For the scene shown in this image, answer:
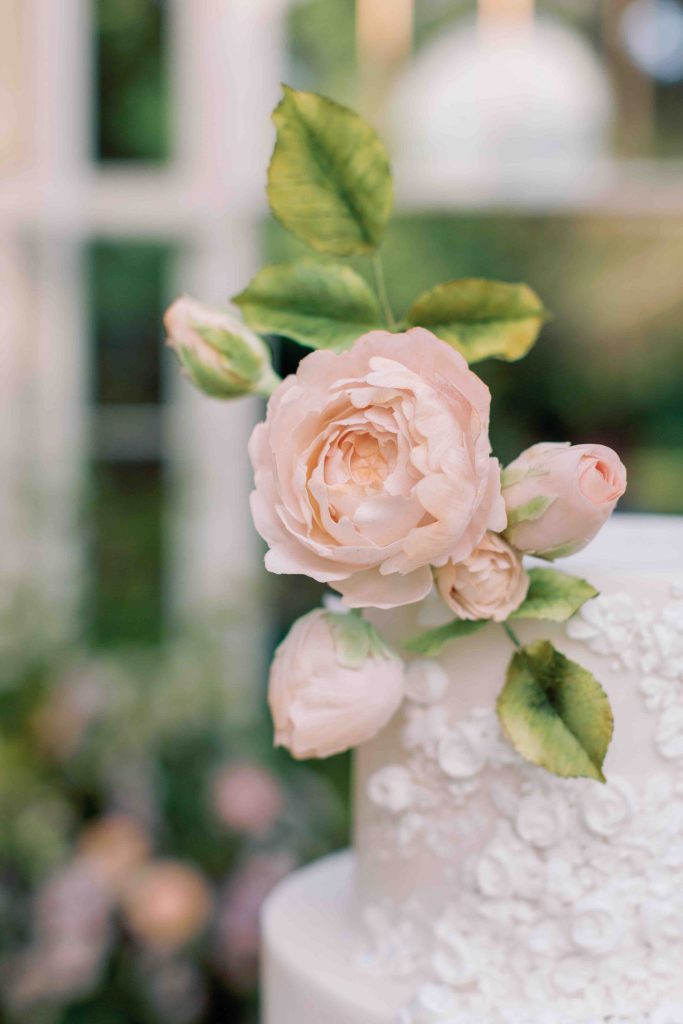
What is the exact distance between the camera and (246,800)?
1542 millimetres

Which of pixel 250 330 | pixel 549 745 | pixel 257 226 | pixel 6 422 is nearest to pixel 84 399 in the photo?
pixel 6 422

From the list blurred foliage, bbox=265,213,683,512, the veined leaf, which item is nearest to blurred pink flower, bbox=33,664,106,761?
blurred foliage, bbox=265,213,683,512

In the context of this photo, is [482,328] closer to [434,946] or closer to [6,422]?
[434,946]

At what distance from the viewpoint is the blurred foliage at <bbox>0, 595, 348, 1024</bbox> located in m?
1.45

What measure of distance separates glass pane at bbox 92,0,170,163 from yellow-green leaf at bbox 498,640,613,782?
179cm

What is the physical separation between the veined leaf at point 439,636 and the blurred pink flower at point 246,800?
3.18 feet

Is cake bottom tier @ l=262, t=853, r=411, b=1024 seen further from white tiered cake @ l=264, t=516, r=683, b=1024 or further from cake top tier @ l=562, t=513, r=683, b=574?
cake top tier @ l=562, t=513, r=683, b=574

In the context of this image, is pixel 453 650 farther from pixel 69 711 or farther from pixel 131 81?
pixel 131 81

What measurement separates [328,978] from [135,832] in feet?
2.92

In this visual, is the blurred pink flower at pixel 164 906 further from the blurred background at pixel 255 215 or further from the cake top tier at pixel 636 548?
the cake top tier at pixel 636 548

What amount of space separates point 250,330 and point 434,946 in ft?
1.16

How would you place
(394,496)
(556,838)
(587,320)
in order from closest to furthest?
(394,496) → (556,838) → (587,320)

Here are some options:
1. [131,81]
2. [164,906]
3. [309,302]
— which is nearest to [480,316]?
[309,302]

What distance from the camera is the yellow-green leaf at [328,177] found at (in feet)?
Result: 2.02
